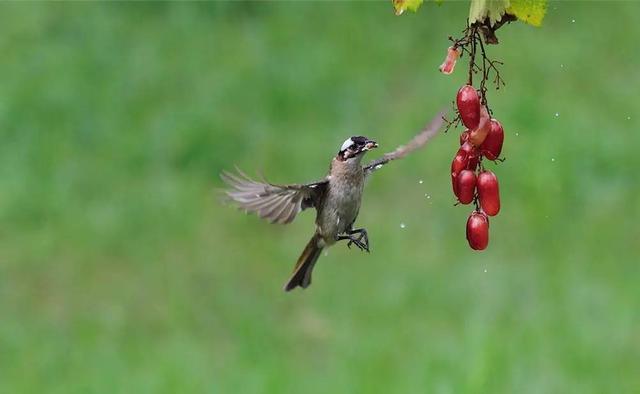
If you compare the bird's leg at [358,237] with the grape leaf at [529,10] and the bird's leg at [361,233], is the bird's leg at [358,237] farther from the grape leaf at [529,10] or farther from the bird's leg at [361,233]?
the grape leaf at [529,10]

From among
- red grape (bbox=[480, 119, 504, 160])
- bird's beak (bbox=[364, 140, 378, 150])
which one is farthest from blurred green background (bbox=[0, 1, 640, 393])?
red grape (bbox=[480, 119, 504, 160])

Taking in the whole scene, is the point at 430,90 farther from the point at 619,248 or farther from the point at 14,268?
the point at 14,268

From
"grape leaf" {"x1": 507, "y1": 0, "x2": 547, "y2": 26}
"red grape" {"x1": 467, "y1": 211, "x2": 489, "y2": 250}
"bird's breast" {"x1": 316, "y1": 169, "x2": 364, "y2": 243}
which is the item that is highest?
"bird's breast" {"x1": 316, "y1": 169, "x2": 364, "y2": 243}

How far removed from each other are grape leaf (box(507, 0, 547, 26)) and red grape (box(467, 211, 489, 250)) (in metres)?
0.34

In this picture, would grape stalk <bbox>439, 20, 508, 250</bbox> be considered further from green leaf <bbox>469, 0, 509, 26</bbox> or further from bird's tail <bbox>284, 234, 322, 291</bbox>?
bird's tail <bbox>284, 234, 322, 291</bbox>

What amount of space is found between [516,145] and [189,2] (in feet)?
10.9

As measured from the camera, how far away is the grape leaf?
205 centimetres

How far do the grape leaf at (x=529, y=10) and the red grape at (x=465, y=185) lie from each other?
264 millimetres

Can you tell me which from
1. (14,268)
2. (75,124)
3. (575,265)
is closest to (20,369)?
(14,268)

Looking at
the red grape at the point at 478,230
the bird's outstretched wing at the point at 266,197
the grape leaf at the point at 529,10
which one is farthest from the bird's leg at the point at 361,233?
the grape leaf at the point at 529,10

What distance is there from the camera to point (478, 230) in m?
2.23

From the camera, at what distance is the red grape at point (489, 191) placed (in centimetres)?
217

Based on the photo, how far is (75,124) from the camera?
1037 cm

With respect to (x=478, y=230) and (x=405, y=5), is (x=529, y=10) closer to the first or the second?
(x=405, y=5)
